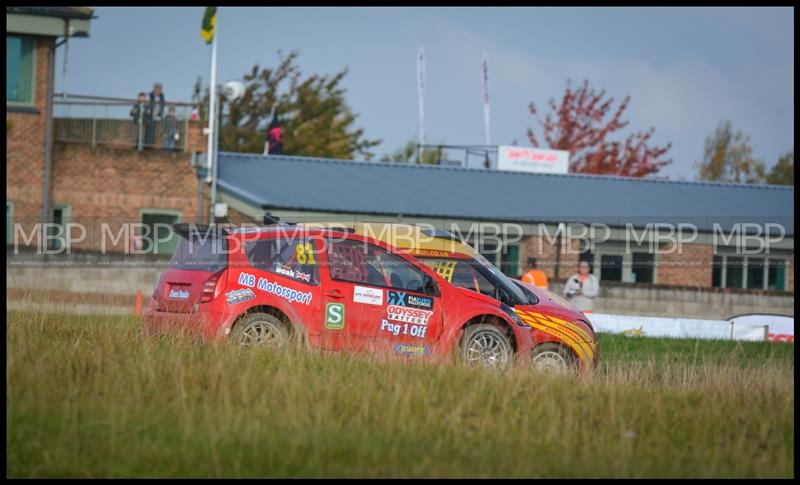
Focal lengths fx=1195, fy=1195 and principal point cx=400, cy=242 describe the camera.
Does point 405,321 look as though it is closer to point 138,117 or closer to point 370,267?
point 370,267

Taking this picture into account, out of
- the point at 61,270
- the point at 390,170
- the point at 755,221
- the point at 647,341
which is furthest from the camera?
the point at 390,170

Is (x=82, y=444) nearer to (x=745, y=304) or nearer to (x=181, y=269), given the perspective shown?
(x=181, y=269)

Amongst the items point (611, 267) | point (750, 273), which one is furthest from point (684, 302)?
point (750, 273)

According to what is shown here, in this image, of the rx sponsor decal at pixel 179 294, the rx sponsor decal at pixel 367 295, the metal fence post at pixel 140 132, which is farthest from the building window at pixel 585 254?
the rx sponsor decal at pixel 179 294

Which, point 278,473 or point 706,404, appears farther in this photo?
point 706,404

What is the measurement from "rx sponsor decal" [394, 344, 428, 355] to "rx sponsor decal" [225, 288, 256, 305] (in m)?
1.61

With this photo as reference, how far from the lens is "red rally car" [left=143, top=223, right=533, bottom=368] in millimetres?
12438

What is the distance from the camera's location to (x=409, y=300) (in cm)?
1283

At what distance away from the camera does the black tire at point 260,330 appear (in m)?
12.2

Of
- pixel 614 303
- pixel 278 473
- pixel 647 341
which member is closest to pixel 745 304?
pixel 614 303

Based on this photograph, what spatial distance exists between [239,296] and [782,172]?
206 feet

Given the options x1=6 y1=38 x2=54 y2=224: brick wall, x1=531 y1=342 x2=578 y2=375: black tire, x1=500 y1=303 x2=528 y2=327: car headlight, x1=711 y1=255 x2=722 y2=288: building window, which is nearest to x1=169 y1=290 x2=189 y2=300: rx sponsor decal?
x1=500 y1=303 x2=528 y2=327: car headlight

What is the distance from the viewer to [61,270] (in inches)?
993

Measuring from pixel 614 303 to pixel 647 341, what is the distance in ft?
28.7
